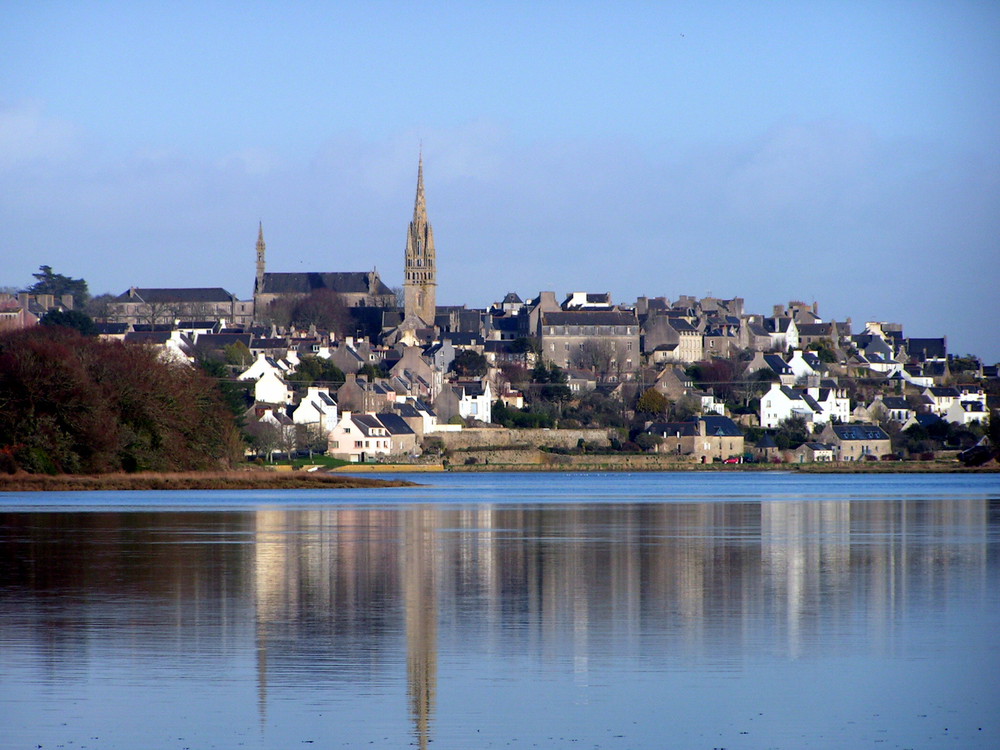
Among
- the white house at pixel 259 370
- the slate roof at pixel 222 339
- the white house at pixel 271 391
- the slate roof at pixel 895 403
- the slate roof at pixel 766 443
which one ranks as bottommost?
the slate roof at pixel 766 443

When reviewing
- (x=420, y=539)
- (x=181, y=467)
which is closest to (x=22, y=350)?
(x=181, y=467)

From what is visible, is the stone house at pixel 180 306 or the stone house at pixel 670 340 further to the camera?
the stone house at pixel 180 306

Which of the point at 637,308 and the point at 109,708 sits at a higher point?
the point at 637,308

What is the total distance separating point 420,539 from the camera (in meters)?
25.1

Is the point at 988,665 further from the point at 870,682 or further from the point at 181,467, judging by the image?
the point at 181,467

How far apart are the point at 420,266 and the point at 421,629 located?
136 m

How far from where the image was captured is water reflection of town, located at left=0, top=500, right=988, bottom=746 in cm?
1229

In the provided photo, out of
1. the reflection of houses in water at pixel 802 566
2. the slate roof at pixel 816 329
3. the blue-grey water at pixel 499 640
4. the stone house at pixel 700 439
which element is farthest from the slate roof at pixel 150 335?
the blue-grey water at pixel 499 640

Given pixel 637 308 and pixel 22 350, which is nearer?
pixel 22 350

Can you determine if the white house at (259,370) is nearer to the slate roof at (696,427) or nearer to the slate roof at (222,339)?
the slate roof at (222,339)

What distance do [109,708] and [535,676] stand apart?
299 centimetres

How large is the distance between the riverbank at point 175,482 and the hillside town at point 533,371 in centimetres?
744

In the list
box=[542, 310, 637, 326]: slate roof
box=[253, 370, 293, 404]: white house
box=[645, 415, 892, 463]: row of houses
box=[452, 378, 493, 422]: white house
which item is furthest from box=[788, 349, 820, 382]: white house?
box=[253, 370, 293, 404]: white house

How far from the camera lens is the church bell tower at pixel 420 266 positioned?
147m
